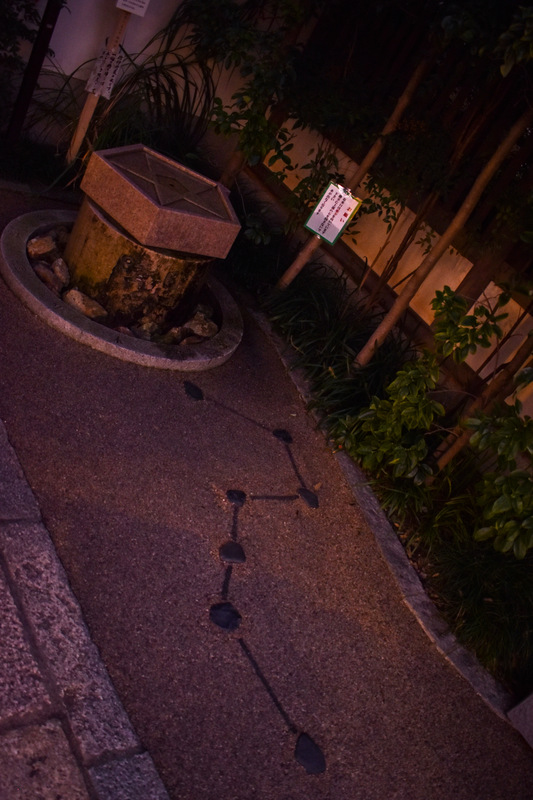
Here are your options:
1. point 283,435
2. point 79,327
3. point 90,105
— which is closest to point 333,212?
point 283,435

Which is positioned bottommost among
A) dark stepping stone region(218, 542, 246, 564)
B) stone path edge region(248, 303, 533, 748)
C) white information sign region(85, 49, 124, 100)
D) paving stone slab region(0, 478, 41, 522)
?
paving stone slab region(0, 478, 41, 522)

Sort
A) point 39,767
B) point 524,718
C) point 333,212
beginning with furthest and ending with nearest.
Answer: point 333,212, point 524,718, point 39,767

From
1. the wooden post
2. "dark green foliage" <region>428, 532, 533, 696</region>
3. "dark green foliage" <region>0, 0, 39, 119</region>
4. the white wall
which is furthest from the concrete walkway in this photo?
the white wall

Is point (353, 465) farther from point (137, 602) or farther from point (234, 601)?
point (137, 602)

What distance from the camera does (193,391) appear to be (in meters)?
4.19

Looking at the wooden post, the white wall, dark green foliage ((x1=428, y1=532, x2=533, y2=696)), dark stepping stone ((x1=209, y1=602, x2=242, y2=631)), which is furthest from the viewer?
the white wall

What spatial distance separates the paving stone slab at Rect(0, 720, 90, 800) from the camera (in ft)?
6.59

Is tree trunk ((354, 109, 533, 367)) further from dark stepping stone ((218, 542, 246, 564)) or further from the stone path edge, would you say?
dark stepping stone ((218, 542, 246, 564))

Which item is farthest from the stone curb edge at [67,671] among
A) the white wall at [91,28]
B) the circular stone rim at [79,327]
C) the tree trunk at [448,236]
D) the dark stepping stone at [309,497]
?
the white wall at [91,28]

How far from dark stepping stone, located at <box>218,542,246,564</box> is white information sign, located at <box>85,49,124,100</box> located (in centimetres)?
370

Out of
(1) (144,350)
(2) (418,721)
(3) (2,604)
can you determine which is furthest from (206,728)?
(1) (144,350)

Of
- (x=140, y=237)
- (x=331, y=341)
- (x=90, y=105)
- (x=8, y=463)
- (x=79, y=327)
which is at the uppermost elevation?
(x=90, y=105)

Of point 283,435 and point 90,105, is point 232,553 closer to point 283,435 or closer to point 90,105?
point 283,435

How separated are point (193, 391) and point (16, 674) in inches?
87.1
